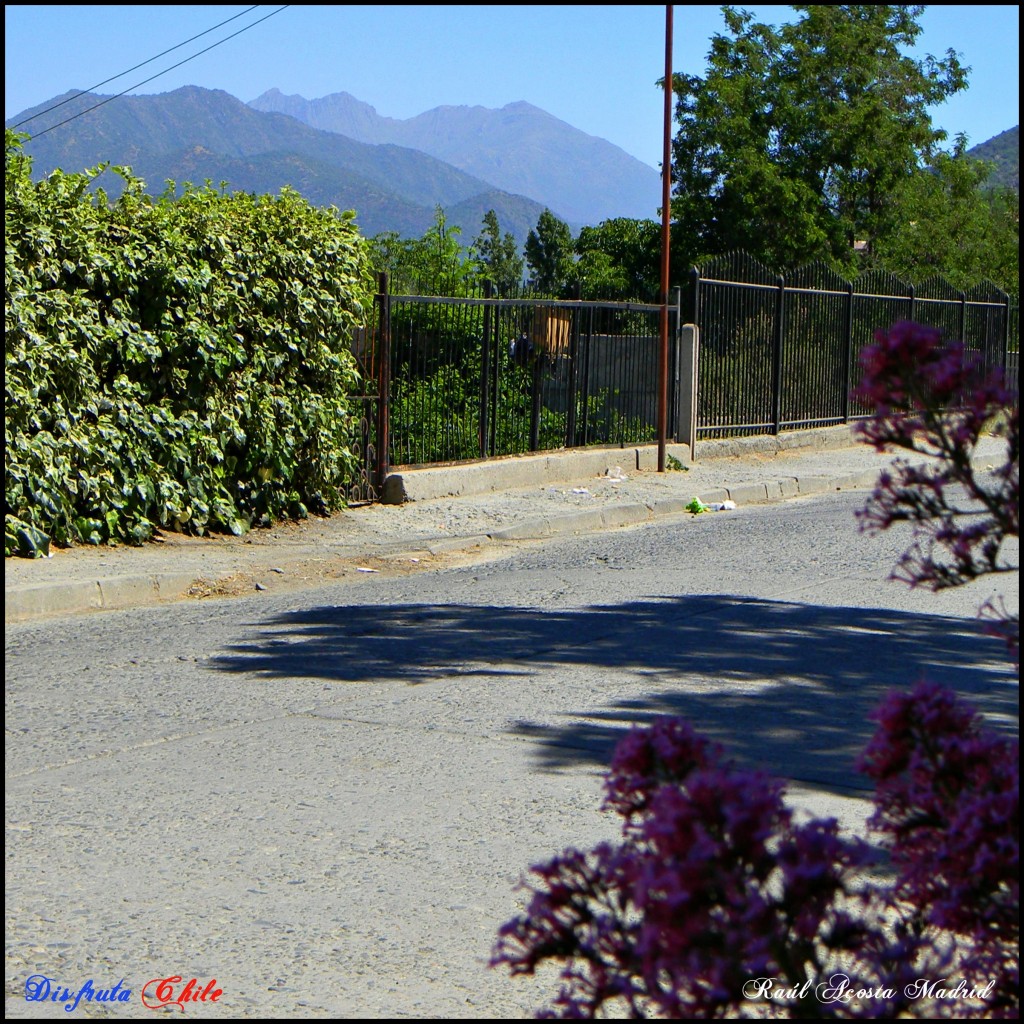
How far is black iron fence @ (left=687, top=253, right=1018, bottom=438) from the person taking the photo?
19.0 metres

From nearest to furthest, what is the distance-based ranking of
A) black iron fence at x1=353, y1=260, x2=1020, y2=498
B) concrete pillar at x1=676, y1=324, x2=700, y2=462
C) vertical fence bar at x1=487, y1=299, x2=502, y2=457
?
black iron fence at x1=353, y1=260, x2=1020, y2=498 → vertical fence bar at x1=487, y1=299, x2=502, y2=457 → concrete pillar at x1=676, y1=324, x2=700, y2=462

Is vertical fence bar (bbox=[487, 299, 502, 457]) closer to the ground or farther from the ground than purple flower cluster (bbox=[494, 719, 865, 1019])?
farther from the ground

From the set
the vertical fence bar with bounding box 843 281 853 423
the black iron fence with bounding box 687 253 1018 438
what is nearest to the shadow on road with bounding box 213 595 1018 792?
the black iron fence with bounding box 687 253 1018 438

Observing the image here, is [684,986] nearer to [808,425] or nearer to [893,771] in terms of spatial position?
[893,771]

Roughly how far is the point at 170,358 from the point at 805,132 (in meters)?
26.1

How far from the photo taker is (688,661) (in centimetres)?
703

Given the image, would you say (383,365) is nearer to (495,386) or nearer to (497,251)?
(495,386)

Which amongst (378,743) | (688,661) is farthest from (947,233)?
(378,743)

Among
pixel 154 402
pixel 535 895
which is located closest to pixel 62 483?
pixel 154 402

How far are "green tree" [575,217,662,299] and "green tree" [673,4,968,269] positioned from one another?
73.6 inches

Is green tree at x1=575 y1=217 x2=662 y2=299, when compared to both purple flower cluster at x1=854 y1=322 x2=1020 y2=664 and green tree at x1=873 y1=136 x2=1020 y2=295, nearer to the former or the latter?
green tree at x1=873 y1=136 x2=1020 y2=295

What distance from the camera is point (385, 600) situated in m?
9.12

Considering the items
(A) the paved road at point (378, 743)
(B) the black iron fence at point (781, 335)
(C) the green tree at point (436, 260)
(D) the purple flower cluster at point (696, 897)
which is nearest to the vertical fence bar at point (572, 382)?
(C) the green tree at point (436, 260)

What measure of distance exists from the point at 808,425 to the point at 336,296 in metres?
11.2
